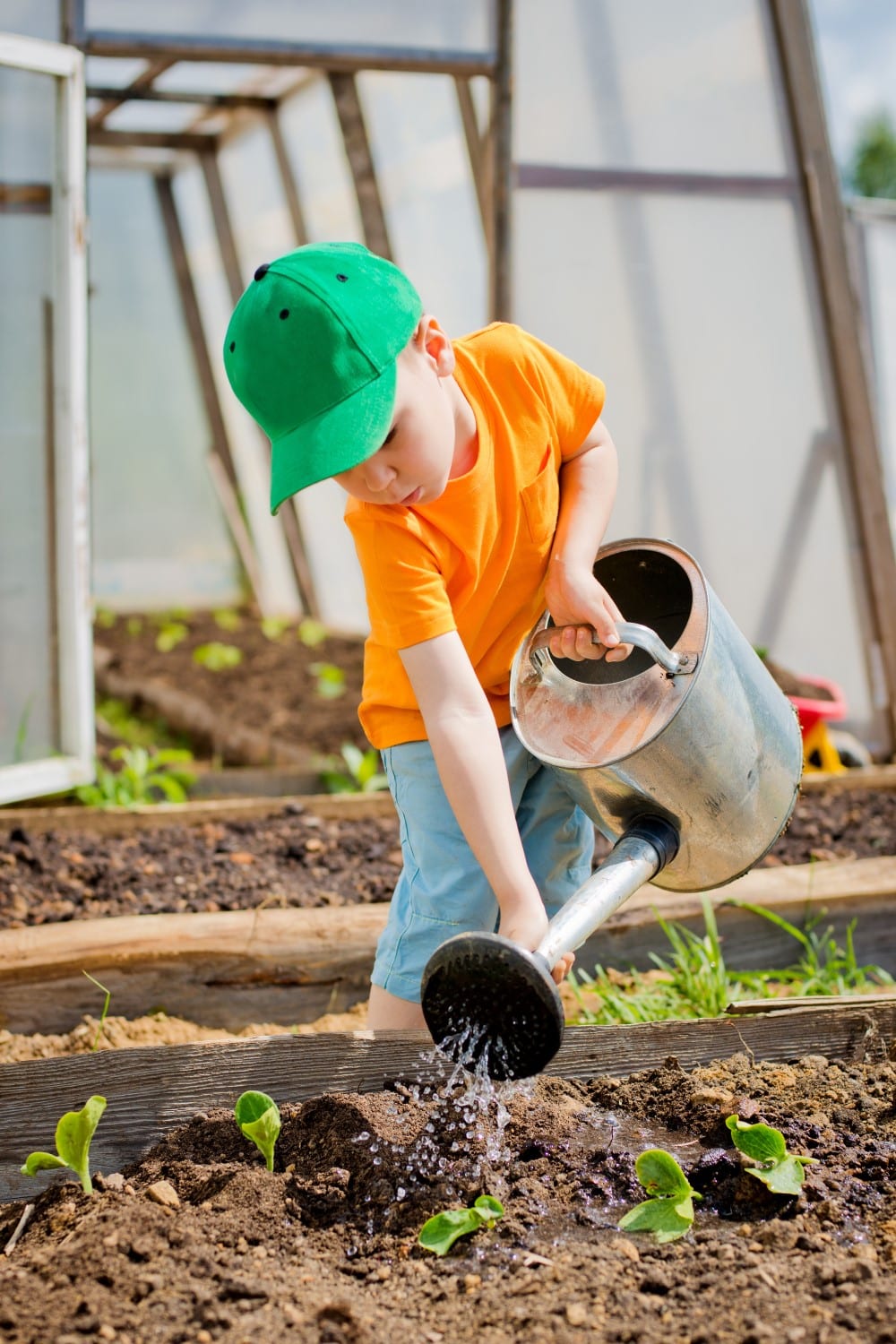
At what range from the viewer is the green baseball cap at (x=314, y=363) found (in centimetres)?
139

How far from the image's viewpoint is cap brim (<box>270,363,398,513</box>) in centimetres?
138

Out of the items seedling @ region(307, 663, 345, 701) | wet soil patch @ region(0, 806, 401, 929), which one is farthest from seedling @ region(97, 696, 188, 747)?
wet soil patch @ region(0, 806, 401, 929)

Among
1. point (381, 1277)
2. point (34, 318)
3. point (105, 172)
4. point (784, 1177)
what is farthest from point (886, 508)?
point (105, 172)

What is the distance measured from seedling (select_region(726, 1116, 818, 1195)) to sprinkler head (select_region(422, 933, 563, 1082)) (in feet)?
1.08

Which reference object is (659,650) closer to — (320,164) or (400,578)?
(400,578)

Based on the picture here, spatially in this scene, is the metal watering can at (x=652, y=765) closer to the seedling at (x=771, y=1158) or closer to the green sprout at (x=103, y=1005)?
the seedling at (x=771, y=1158)

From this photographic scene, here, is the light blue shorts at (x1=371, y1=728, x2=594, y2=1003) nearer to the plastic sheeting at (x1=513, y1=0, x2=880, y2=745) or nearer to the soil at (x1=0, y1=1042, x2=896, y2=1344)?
the soil at (x1=0, y1=1042, x2=896, y2=1344)

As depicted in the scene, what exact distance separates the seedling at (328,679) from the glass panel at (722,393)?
4.54 ft

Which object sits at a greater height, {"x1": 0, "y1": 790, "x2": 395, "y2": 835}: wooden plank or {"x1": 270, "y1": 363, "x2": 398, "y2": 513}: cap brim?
{"x1": 270, "y1": 363, "x2": 398, "y2": 513}: cap brim

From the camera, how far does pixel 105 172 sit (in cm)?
720

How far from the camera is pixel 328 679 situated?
4.97 metres

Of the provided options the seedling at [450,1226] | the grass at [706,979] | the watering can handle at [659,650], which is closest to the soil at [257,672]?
the grass at [706,979]

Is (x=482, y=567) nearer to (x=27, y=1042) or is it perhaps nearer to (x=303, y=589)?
(x=27, y=1042)

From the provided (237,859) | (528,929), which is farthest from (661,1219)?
(237,859)
